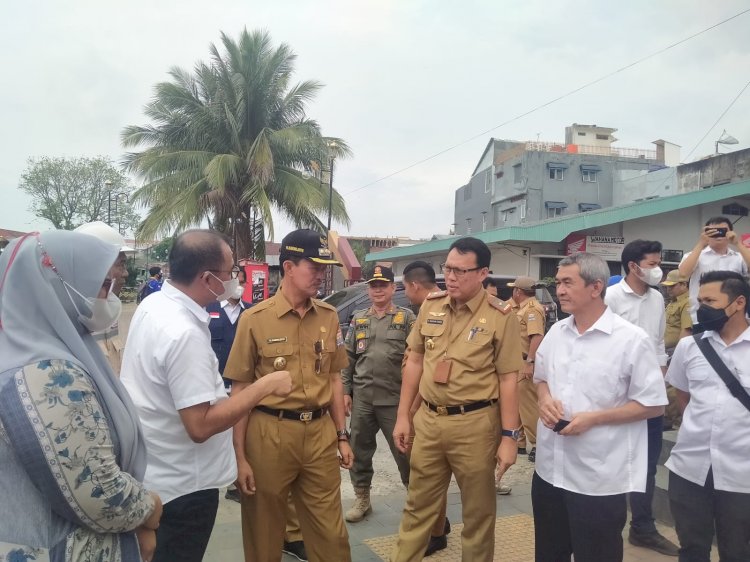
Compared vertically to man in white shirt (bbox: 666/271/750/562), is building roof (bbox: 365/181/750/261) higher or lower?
higher

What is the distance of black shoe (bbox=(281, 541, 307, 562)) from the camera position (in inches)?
144

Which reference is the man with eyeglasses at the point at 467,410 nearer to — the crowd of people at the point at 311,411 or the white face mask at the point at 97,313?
the crowd of people at the point at 311,411

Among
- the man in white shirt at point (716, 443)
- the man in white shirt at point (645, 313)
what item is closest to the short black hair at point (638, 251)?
the man in white shirt at point (645, 313)

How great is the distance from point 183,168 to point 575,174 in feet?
85.1

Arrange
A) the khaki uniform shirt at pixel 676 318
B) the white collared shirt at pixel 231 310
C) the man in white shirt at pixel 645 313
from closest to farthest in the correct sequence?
the man in white shirt at pixel 645 313
the white collared shirt at pixel 231 310
the khaki uniform shirt at pixel 676 318

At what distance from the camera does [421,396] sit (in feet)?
11.1

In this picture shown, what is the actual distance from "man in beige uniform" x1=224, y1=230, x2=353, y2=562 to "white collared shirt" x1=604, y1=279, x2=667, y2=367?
224 cm

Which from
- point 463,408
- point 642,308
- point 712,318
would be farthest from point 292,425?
point 642,308

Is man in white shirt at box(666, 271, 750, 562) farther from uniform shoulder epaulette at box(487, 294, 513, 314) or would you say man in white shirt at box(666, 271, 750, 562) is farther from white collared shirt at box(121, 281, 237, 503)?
white collared shirt at box(121, 281, 237, 503)

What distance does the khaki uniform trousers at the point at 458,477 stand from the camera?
3018 millimetres

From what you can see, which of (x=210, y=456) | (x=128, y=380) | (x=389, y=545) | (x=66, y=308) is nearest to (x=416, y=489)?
(x=389, y=545)

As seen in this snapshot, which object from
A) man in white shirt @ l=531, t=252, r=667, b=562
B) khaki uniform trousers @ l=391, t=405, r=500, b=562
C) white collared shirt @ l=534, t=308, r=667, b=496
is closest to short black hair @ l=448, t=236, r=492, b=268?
man in white shirt @ l=531, t=252, r=667, b=562

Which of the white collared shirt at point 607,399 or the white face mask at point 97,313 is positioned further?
the white collared shirt at point 607,399

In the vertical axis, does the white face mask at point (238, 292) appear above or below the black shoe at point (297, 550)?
above
